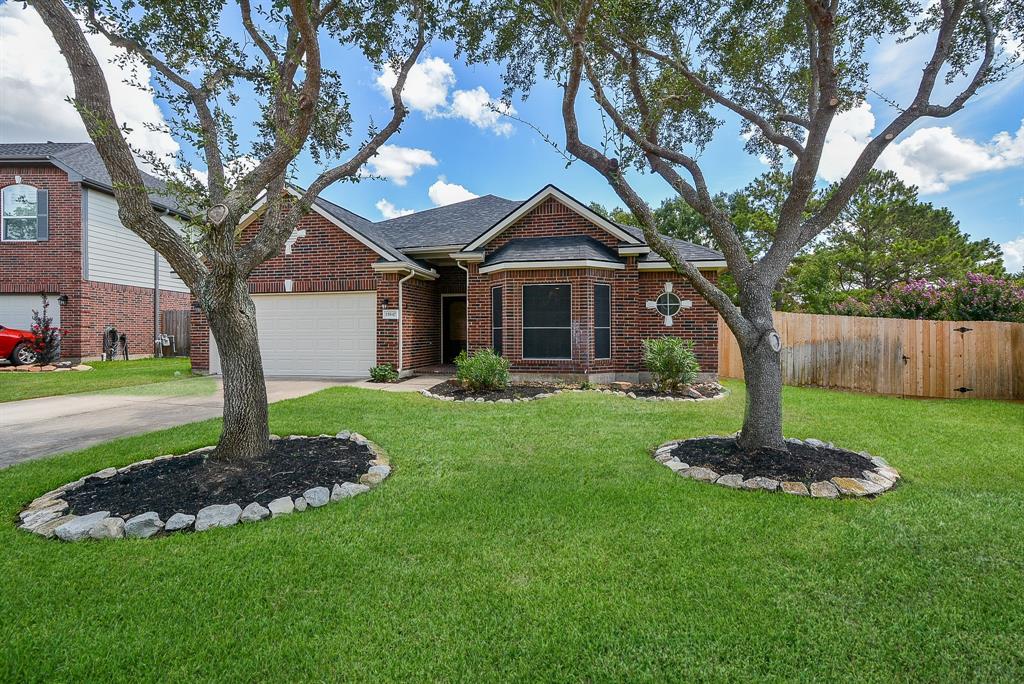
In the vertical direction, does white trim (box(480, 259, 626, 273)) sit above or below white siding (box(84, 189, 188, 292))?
below

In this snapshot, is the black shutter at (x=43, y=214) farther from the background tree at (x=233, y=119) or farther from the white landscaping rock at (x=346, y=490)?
the white landscaping rock at (x=346, y=490)

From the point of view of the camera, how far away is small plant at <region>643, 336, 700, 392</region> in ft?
30.3

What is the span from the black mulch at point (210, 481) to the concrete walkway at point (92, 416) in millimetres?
1931

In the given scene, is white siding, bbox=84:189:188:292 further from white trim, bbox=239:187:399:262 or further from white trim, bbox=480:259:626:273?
white trim, bbox=480:259:626:273

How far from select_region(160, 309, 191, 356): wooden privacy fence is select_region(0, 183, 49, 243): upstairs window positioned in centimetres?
414

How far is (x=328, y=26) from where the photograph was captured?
24.9 feet

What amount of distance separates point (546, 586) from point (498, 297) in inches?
342

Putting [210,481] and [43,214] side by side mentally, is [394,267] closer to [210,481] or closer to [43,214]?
[210,481]

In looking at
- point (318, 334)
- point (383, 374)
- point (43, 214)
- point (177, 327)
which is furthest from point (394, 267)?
point (43, 214)

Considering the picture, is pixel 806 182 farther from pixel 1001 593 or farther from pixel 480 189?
pixel 480 189

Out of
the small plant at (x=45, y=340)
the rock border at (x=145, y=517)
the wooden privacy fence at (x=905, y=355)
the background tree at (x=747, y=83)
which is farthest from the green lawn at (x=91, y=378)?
the wooden privacy fence at (x=905, y=355)

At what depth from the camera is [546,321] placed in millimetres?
10625

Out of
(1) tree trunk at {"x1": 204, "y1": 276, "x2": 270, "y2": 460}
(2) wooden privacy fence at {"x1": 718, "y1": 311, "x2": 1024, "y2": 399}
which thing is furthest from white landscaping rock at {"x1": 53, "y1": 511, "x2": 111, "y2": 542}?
(2) wooden privacy fence at {"x1": 718, "y1": 311, "x2": 1024, "y2": 399}

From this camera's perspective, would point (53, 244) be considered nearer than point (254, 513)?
No
